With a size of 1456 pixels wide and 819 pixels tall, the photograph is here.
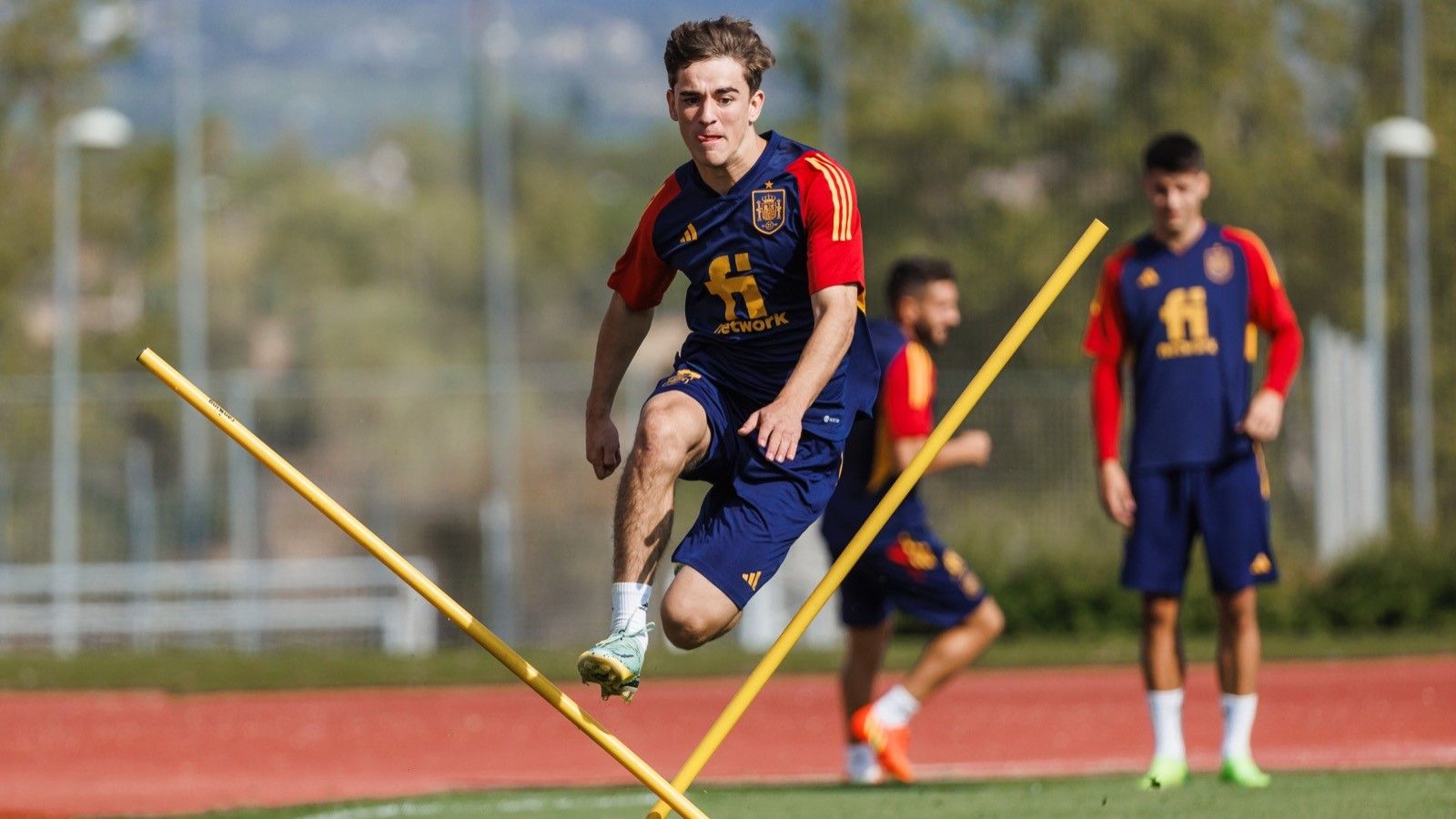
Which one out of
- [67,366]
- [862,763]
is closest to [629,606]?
[862,763]

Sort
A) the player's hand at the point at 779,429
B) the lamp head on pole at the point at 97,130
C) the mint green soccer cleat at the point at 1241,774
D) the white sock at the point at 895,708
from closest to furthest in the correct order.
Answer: the player's hand at the point at 779,429 < the mint green soccer cleat at the point at 1241,774 < the white sock at the point at 895,708 < the lamp head on pole at the point at 97,130

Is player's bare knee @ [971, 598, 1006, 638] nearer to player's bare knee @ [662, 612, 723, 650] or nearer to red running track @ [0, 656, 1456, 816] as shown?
red running track @ [0, 656, 1456, 816]

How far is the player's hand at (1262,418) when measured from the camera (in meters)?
7.91

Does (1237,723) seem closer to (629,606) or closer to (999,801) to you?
(999,801)

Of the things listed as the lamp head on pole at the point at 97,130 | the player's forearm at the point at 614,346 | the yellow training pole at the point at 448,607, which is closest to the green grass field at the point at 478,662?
the lamp head on pole at the point at 97,130

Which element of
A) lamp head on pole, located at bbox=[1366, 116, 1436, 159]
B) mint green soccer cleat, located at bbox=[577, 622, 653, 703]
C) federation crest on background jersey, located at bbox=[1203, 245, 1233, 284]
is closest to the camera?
mint green soccer cleat, located at bbox=[577, 622, 653, 703]

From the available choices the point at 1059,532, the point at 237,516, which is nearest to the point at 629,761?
the point at 1059,532

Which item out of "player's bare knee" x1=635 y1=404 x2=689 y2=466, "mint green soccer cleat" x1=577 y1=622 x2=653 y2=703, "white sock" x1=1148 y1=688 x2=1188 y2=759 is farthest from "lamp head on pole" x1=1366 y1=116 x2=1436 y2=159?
"mint green soccer cleat" x1=577 y1=622 x2=653 y2=703

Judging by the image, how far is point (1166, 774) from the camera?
7.77 metres

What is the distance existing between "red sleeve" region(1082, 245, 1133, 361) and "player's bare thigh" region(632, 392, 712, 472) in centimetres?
296

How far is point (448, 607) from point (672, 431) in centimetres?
80

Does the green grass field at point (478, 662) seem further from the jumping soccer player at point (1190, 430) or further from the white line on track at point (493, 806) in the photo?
the jumping soccer player at point (1190, 430)

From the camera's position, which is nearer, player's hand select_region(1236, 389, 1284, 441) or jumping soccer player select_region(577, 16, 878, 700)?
jumping soccer player select_region(577, 16, 878, 700)

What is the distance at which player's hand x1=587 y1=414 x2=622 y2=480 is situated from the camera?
6203mm
